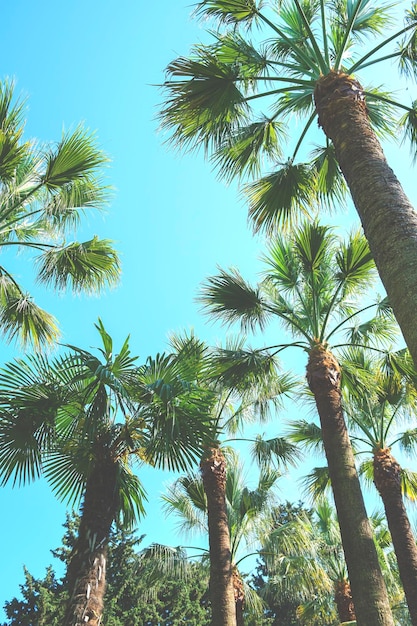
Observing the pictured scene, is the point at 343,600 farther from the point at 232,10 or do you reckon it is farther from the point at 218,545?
the point at 232,10

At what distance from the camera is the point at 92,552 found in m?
5.40

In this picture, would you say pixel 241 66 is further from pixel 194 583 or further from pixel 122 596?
pixel 194 583

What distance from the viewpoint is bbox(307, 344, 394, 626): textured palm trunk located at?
5.39m

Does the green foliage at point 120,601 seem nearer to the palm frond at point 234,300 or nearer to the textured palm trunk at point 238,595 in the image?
the textured palm trunk at point 238,595

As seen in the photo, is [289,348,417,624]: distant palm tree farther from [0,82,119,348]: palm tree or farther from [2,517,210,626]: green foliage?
[2,517,210,626]: green foliage

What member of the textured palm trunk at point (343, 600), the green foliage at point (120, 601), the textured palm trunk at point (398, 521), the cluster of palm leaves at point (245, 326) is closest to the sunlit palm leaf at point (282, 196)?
the cluster of palm leaves at point (245, 326)

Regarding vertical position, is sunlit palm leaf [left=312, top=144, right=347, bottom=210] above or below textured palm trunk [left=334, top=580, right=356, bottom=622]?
above

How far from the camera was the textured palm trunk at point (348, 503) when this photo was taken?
17.7ft

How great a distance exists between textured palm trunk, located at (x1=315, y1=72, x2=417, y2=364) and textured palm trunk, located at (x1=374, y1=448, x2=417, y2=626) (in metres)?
6.68

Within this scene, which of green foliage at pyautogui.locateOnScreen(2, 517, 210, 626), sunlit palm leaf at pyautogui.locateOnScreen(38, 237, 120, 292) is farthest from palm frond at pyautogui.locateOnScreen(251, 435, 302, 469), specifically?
green foliage at pyautogui.locateOnScreen(2, 517, 210, 626)

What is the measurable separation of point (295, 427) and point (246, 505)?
2.22m

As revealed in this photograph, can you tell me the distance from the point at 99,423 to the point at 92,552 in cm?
133

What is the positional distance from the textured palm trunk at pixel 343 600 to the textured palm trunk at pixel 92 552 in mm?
11908

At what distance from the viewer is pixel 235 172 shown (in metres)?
7.86
